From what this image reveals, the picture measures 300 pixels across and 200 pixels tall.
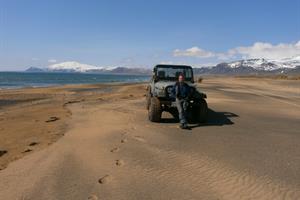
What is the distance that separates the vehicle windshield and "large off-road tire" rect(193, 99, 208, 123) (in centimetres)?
242

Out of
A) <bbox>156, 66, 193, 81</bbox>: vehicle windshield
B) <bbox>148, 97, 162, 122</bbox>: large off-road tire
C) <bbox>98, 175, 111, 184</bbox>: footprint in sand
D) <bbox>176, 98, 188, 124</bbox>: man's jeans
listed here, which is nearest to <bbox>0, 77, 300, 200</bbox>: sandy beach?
<bbox>98, 175, 111, 184</bbox>: footprint in sand

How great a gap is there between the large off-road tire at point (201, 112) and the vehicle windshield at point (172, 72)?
242cm

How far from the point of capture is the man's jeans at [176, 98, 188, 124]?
11.9m

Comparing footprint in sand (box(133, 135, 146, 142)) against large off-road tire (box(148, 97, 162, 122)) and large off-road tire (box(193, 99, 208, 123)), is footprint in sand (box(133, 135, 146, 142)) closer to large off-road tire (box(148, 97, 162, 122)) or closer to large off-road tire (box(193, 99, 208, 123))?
large off-road tire (box(148, 97, 162, 122))

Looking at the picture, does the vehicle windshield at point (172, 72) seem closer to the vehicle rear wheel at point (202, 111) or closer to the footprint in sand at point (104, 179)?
the vehicle rear wheel at point (202, 111)

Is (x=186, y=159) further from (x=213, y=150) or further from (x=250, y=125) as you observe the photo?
(x=250, y=125)

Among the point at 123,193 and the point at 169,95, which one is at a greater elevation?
the point at 169,95

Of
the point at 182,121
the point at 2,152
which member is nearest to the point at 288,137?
the point at 182,121

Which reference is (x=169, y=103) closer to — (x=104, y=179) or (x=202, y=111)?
(x=202, y=111)

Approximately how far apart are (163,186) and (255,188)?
55.2 inches

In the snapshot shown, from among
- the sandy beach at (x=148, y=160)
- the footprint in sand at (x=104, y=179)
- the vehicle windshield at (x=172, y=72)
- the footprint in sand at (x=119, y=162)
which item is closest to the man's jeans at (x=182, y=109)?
the sandy beach at (x=148, y=160)

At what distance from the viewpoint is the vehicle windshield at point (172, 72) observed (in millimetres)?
15508

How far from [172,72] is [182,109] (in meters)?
3.90

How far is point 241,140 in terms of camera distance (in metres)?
10.4
